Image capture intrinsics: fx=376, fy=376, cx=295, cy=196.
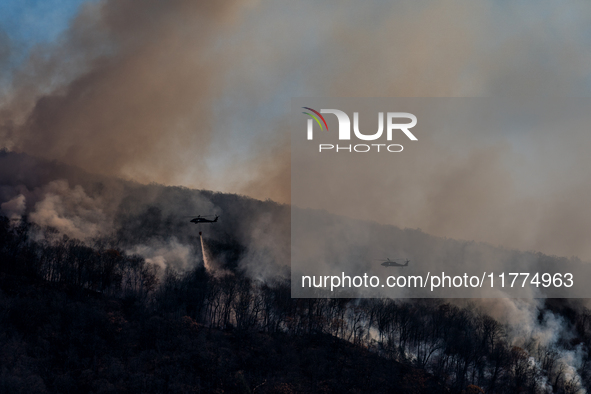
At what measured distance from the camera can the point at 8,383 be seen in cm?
5378

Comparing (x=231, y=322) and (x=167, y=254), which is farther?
(x=167, y=254)

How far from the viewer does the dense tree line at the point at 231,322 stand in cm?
7450

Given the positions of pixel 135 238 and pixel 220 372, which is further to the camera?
pixel 135 238

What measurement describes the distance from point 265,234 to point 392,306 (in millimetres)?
59934

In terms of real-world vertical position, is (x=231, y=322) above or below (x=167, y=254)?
below

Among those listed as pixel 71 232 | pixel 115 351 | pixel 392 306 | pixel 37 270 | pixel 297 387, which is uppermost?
pixel 71 232

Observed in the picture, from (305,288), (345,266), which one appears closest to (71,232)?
(305,288)

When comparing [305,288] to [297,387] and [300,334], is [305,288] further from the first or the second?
[297,387]

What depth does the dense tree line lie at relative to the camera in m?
74.5

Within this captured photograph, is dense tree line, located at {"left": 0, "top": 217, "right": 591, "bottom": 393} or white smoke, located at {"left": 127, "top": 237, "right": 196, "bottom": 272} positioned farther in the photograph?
white smoke, located at {"left": 127, "top": 237, "right": 196, "bottom": 272}

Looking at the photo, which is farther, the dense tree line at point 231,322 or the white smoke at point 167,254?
the white smoke at point 167,254

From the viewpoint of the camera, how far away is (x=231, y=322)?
93562 mm

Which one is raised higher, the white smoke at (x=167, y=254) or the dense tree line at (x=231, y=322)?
the white smoke at (x=167, y=254)

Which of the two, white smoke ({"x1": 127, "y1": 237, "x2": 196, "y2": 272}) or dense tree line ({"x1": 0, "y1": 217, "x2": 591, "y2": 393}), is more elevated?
white smoke ({"x1": 127, "y1": 237, "x2": 196, "y2": 272})
